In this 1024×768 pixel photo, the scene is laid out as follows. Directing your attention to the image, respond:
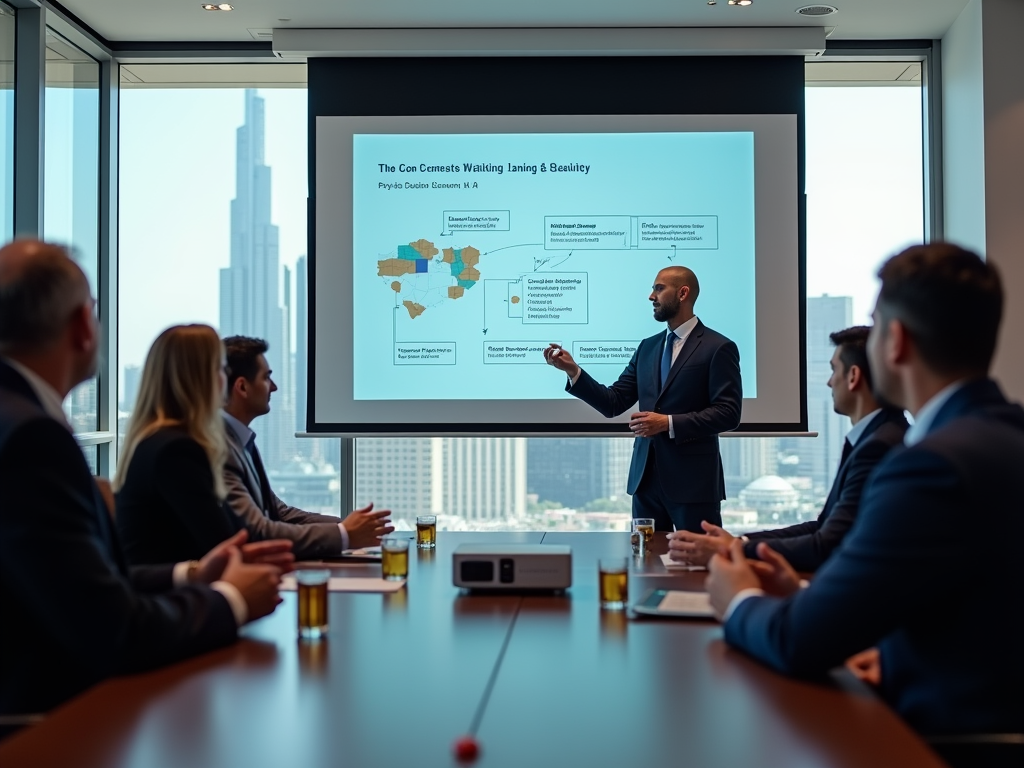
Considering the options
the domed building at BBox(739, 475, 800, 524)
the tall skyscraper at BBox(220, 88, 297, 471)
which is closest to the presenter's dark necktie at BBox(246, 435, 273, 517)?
the tall skyscraper at BBox(220, 88, 297, 471)

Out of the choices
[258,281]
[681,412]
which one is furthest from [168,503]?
[258,281]

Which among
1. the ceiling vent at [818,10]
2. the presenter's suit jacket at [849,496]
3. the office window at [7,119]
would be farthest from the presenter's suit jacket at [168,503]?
the ceiling vent at [818,10]

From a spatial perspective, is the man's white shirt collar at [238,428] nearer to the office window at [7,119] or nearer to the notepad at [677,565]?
the notepad at [677,565]

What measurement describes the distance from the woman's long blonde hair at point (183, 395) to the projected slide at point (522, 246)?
3388mm

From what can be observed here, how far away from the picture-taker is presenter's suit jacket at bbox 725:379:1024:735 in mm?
1554

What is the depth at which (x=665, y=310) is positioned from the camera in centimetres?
516

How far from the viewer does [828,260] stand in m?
6.22

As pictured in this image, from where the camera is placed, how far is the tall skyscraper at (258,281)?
6273 millimetres

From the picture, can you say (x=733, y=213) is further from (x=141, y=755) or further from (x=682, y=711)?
(x=141, y=755)

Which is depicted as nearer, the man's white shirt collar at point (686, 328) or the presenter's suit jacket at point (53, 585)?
the presenter's suit jacket at point (53, 585)

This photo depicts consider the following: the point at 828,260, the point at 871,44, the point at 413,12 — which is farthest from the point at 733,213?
the point at 413,12

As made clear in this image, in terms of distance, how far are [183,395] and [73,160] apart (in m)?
4.11

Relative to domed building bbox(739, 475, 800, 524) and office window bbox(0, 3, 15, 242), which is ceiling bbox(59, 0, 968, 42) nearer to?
office window bbox(0, 3, 15, 242)

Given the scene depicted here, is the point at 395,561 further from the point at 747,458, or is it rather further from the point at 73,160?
the point at 73,160
